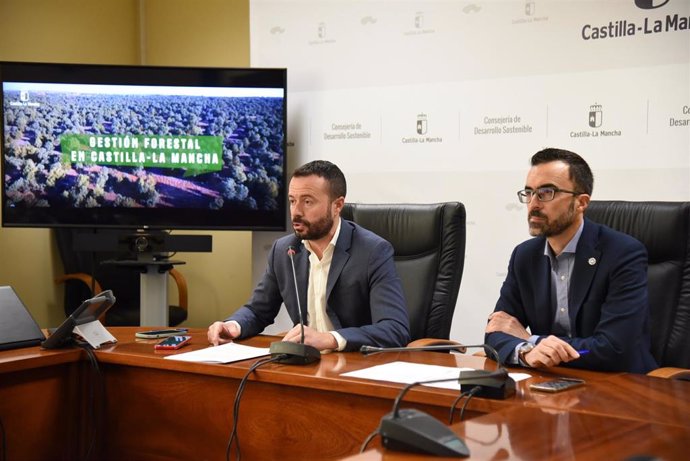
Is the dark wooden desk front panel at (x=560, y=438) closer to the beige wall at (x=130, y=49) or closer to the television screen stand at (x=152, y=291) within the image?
the television screen stand at (x=152, y=291)

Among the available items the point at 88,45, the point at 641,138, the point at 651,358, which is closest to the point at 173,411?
the point at 651,358

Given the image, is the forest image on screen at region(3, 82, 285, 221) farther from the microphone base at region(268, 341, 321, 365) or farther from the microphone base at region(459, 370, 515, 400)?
the microphone base at region(459, 370, 515, 400)

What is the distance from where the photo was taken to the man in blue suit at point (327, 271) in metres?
2.83

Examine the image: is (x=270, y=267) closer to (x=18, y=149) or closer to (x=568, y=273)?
(x=568, y=273)

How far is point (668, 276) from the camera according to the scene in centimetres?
267

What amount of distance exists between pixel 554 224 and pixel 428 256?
2.33ft

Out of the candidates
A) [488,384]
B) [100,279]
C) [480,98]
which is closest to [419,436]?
[488,384]

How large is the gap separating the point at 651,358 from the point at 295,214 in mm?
1237

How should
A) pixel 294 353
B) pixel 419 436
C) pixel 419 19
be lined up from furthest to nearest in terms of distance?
pixel 419 19
pixel 294 353
pixel 419 436

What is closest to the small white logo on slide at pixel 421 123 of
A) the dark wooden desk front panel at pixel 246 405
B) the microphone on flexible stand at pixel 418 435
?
the dark wooden desk front panel at pixel 246 405

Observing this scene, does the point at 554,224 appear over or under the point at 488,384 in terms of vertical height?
over

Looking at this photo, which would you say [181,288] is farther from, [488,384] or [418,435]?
[418,435]

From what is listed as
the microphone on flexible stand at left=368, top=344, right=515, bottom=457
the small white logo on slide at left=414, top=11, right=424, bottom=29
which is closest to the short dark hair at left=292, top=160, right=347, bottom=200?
the small white logo on slide at left=414, top=11, right=424, bottom=29

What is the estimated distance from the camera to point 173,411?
2367 millimetres
